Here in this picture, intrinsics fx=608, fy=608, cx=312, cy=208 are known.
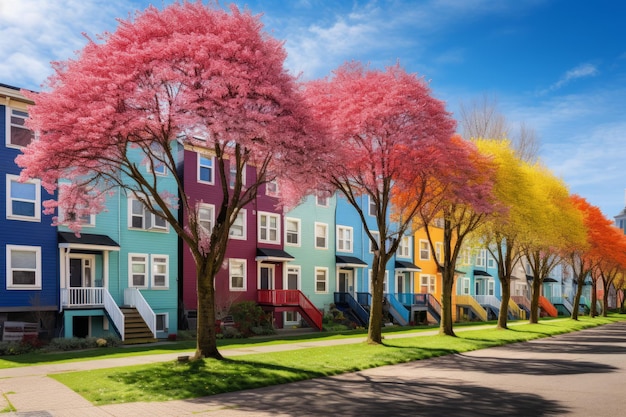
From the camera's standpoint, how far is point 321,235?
41875 mm

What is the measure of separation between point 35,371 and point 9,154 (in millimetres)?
11967

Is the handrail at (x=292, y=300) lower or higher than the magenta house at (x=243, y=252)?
lower

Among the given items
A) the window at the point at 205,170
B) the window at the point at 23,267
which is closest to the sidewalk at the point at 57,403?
the window at the point at 23,267

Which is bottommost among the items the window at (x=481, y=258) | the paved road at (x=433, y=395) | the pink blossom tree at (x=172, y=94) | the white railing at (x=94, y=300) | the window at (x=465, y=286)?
the window at (x=465, y=286)

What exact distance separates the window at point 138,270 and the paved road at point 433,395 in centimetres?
1467

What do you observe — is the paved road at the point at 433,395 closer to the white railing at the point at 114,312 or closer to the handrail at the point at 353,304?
the white railing at the point at 114,312

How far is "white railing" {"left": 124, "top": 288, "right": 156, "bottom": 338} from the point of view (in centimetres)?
2861

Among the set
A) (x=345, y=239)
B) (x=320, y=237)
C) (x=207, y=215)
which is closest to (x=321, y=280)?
(x=320, y=237)

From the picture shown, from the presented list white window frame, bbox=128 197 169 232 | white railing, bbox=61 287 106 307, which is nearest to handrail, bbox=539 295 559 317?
white window frame, bbox=128 197 169 232

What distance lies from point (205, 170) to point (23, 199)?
10.6 metres

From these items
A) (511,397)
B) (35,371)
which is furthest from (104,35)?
(511,397)

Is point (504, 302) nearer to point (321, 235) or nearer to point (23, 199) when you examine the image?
point (321, 235)

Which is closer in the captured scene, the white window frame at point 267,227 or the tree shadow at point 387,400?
the tree shadow at point 387,400

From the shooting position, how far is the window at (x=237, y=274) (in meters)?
35.2
